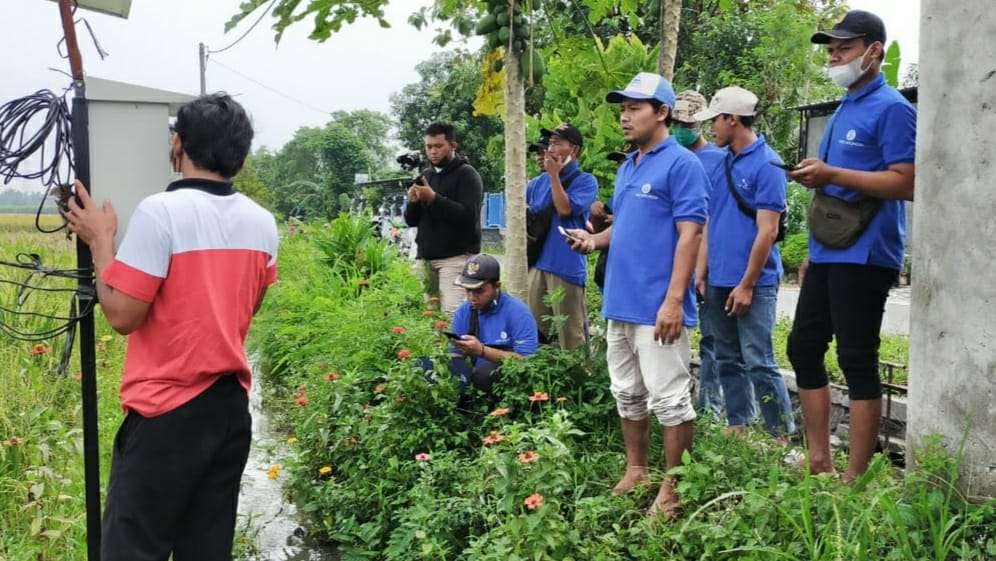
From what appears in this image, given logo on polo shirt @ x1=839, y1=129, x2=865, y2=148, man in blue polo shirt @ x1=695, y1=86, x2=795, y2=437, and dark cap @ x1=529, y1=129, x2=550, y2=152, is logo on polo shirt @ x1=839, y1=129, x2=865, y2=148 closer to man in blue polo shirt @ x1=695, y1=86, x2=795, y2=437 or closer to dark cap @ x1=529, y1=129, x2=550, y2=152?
man in blue polo shirt @ x1=695, y1=86, x2=795, y2=437

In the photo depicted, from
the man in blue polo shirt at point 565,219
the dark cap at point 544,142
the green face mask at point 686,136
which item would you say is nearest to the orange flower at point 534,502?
the man in blue polo shirt at point 565,219

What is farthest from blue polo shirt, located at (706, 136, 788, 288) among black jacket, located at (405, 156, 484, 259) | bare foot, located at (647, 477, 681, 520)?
black jacket, located at (405, 156, 484, 259)

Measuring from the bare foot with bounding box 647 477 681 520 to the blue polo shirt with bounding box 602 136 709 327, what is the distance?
0.65 meters

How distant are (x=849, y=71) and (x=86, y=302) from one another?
9.41ft

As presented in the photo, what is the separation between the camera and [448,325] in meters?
5.53

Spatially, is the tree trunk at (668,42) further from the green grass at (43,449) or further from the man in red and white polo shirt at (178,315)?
the green grass at (43,449)

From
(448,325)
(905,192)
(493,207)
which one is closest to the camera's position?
(905,192)

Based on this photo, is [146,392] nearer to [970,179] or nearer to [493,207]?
[970,179]

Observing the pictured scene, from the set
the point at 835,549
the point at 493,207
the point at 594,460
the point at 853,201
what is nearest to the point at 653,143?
the point at 853,201

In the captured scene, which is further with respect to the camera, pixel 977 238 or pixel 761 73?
pixel 761 73

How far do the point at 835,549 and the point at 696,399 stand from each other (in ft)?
9.39

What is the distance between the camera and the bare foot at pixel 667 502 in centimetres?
348

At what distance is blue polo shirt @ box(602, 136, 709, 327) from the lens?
3799 millimetres

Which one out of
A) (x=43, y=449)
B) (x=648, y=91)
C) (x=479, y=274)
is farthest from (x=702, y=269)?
(x=43, y=449)
